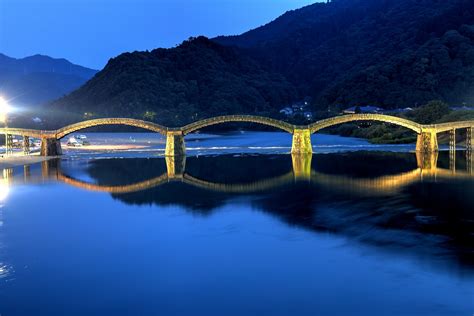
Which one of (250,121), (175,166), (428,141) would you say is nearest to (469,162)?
(428,141)

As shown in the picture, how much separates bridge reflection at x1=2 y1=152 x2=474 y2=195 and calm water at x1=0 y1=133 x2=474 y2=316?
0.19 m

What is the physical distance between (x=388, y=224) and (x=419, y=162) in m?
33.4

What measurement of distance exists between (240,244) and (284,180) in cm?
2378

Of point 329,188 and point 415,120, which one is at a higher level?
point 415,120

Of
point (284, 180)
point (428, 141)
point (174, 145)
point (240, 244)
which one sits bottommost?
point (240, 244)

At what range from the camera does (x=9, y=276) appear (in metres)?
21.0

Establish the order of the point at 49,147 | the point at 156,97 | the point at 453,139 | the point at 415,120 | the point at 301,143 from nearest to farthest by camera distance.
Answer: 1. the point at 301,143
2. the point at 49,147
3. the point at 453,139
4. the point at 415,120
5. the point at 156,97

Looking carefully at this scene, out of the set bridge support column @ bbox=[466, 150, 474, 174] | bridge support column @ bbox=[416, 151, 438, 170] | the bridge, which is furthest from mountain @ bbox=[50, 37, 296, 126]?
bridge support column @ bbox=[466, 150, 474, 174]

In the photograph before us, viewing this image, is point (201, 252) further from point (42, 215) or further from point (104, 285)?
point (42, 215)

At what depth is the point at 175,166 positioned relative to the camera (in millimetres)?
61938

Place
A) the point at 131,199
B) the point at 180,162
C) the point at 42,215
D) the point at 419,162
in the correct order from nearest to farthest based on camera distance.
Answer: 1. the point at 42,215
2. the point at 131,199
3. the point at 419,162
4. the point at 180,162

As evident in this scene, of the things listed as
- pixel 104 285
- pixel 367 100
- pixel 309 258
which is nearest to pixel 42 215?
pixel 104 285

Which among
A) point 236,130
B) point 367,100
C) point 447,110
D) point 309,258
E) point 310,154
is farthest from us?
point 236,130

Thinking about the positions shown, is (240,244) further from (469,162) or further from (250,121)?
(250,121)
